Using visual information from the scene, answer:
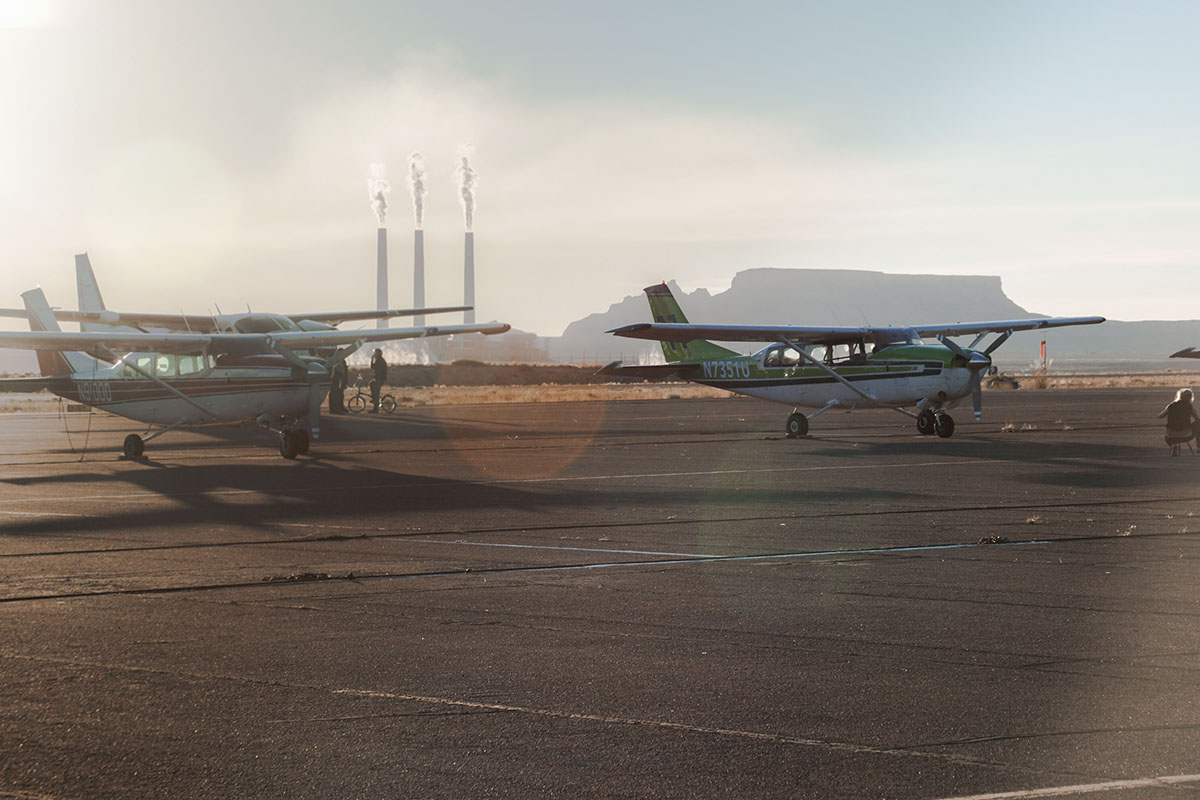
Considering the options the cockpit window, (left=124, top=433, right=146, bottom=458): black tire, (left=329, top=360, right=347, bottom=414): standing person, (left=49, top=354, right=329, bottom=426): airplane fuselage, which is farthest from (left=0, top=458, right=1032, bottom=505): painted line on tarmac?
(left=329, top=360, right=347, bottom=414): standing person

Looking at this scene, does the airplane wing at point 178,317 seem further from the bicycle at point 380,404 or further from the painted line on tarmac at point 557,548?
the painted line on tarmac at point 557,548

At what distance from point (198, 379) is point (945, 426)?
15.4m

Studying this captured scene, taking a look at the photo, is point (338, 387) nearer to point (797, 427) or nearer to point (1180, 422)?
point (797, 427)

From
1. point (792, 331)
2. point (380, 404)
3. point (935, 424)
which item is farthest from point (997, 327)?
point (380, 404)

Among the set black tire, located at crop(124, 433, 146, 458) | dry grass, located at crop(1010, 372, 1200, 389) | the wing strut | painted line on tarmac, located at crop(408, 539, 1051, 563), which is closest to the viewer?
painted line on tarmac, located at crop(408, 539, 1051, 563)

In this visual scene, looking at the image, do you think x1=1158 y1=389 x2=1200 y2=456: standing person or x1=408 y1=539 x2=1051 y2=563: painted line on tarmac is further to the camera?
x1=1158 y1=389 x2=1200 y2=456: standing person

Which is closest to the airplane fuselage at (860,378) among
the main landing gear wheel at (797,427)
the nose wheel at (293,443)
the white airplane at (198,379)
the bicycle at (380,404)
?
the main landing gear wheel at (797,427)

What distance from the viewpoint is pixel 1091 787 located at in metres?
3.89

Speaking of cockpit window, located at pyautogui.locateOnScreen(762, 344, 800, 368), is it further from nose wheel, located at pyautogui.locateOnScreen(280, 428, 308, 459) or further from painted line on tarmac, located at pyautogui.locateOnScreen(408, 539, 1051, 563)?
painted line on tarmac, located at pyautogui.locateOnScreen(408, 539, 1051, 563)

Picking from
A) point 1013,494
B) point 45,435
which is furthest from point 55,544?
point 45,435

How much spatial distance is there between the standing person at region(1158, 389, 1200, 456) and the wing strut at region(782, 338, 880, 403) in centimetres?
631

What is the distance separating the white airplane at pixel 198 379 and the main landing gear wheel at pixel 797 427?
10059mm

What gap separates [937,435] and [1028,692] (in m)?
19.0

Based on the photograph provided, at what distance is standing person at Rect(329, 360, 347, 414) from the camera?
31766 mm
